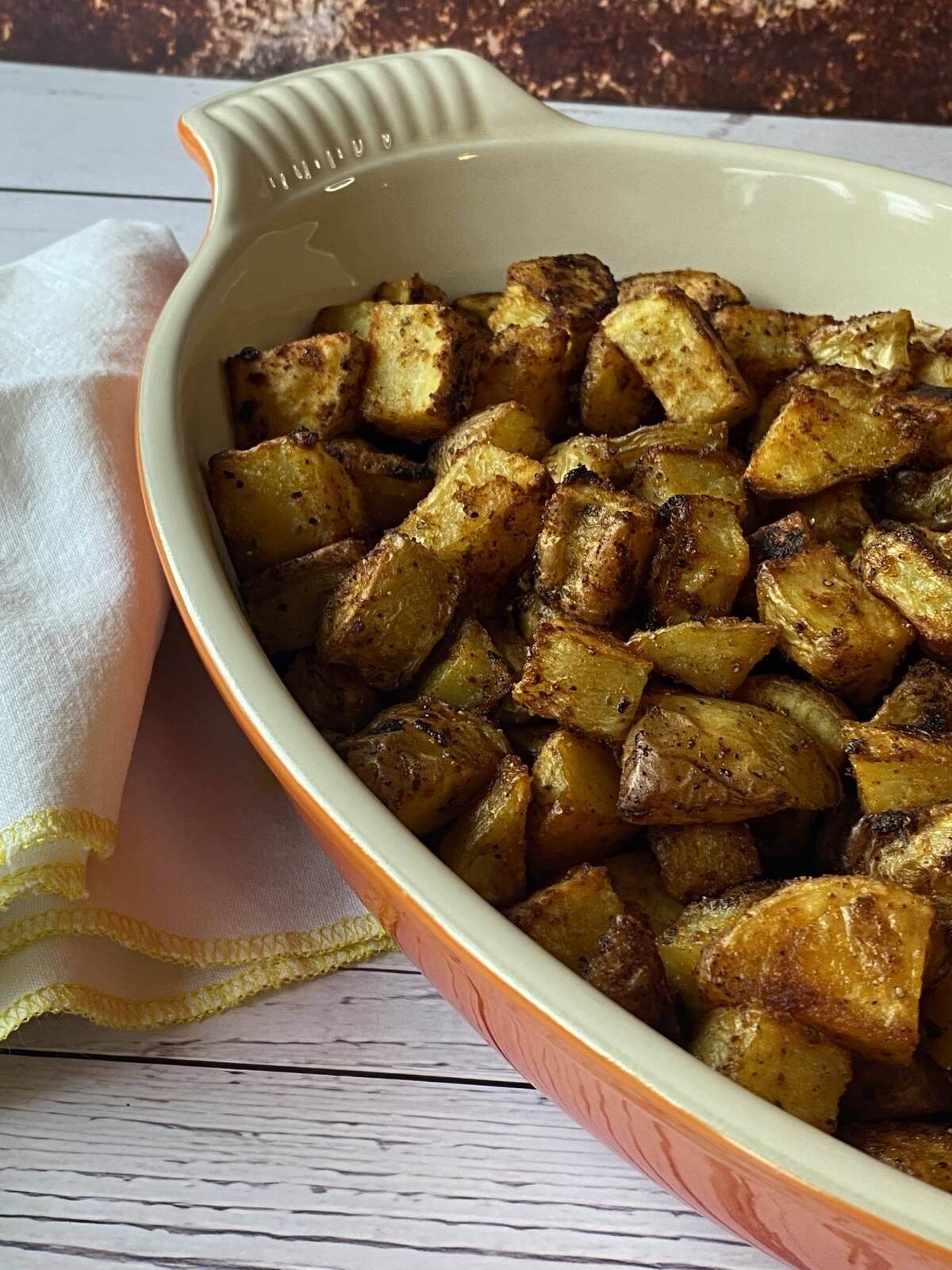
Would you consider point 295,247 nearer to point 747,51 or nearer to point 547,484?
point 547,484

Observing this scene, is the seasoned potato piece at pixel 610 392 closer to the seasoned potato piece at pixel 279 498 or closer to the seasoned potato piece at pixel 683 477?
the seasoned potato piece at pixel 683 477

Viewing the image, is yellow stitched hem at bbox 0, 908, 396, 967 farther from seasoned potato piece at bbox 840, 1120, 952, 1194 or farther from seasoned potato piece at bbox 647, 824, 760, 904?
seasoned potato piece at bbox 840, 1120, 952, 1194

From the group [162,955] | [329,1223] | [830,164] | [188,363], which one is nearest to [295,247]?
[188,363]

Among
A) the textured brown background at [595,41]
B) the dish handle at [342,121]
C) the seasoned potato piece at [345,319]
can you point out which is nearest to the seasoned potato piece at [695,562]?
the seasoned potato piece at [345,319]

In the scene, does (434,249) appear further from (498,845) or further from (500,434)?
(498,845)

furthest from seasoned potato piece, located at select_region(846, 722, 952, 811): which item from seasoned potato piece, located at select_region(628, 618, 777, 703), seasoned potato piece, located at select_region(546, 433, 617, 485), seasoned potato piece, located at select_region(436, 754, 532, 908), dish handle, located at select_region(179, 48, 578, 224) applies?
dish handle, located at select_region(179, 48, 578, 224)

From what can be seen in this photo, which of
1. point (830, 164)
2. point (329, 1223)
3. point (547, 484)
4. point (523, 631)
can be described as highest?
point (830, 164)

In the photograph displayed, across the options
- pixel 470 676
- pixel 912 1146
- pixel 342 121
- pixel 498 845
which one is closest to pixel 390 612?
Result: pixel 470 676

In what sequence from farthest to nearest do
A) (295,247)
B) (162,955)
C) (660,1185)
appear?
(295,247) < (162,955) < (660,1185)
